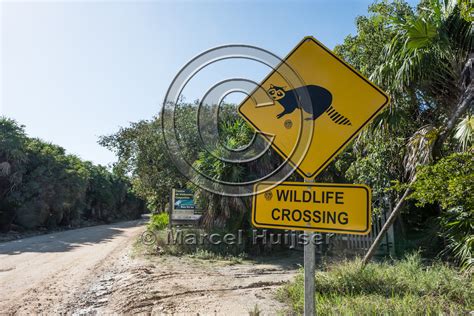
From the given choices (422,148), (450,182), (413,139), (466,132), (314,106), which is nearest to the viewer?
(314,106)

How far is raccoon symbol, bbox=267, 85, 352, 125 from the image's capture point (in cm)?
289

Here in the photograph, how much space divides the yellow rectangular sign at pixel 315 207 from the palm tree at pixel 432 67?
4.14 meters

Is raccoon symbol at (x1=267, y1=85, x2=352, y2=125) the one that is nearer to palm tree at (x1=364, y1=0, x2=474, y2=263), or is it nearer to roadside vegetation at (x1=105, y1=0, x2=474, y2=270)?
roadside vegetation at (x1=105, y1=0, x2=474, y2=270)

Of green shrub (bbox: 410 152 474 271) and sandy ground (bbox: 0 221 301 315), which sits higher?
green shrub (bbox: 410 152 474 271)

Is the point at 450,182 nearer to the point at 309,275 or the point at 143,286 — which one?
the point at 309,275

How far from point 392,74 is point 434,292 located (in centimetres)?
451

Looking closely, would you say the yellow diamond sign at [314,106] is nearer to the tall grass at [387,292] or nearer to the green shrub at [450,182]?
the tall grass at [387,292]

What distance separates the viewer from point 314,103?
293 centimetres

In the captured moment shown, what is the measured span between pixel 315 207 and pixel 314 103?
899mm

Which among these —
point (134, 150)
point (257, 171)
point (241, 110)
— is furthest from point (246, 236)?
point (134, 150)

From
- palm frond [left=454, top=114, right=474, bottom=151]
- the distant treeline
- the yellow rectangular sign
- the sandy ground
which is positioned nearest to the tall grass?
the sandy ground

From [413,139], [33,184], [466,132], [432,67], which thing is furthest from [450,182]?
[33,184]

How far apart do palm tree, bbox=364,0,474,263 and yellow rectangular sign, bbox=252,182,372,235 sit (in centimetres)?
414

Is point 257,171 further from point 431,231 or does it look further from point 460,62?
point 460,62
